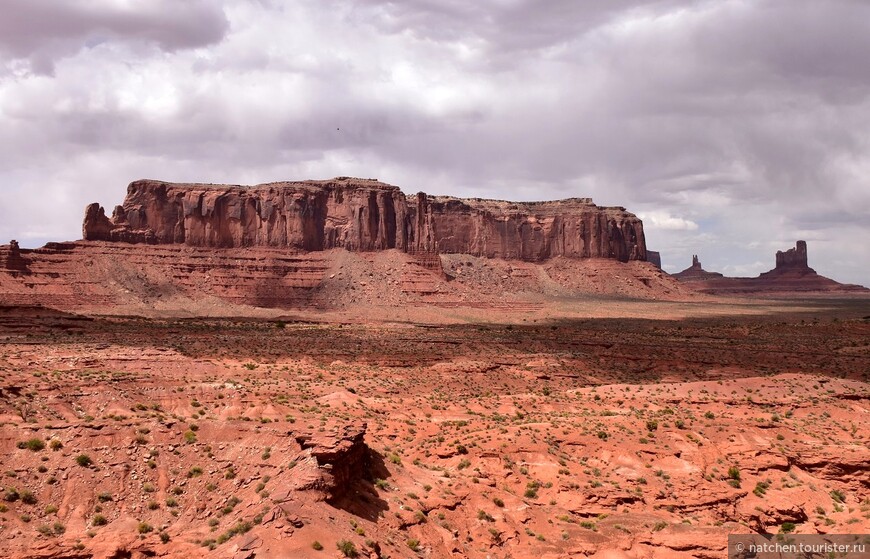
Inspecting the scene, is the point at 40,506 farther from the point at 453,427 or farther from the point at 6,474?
the point at 453,427

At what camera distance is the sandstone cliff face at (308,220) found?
121 meters

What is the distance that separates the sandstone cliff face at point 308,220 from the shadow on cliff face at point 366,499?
343 ft

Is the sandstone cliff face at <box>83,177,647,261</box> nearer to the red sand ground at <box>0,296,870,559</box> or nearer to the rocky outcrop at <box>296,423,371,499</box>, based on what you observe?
the red sand ground at <box>0,296,870,559</box>

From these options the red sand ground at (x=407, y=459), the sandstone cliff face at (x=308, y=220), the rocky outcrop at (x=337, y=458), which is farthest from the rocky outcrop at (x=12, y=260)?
the rocky outcrop at (x=337, y=458)

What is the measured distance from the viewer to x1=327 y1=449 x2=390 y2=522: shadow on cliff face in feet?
61.0

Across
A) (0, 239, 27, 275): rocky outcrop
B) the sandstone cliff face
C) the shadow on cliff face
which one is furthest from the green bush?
the sandstone cliff face

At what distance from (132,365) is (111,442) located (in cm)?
2638

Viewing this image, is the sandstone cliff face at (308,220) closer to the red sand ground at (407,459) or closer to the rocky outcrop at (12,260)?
the rocky outcrop at (12,260)

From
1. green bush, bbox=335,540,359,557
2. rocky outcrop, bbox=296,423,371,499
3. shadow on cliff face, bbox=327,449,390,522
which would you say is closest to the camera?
green bush, bbox=335,540,359,557

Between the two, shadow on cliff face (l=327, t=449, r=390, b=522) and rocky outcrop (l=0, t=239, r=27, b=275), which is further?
rocky outcrop (l=0, t=239, r=27, b=275)

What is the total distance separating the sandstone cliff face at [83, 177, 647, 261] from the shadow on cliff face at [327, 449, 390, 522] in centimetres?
10441

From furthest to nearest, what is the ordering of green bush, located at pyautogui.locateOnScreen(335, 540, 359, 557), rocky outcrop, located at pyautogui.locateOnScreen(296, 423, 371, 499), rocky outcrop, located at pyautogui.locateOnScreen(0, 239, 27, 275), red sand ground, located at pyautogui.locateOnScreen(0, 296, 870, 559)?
rocky outcrop, located at pyautogui.locateOnScreen(0, 239, 27, 275) → rocky outcrop, located at pyautogui.locateOnScreen(296, 423, 371, 499) → red sand ground, located at pyautogui.locateOnScreen(0, 296, 870, 559) → green bush, located at pyautogui.locateOnScreen(335, 540, 359, 557)

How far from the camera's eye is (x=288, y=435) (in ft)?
67.7

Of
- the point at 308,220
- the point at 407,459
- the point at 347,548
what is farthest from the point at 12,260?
the point at 347,548
